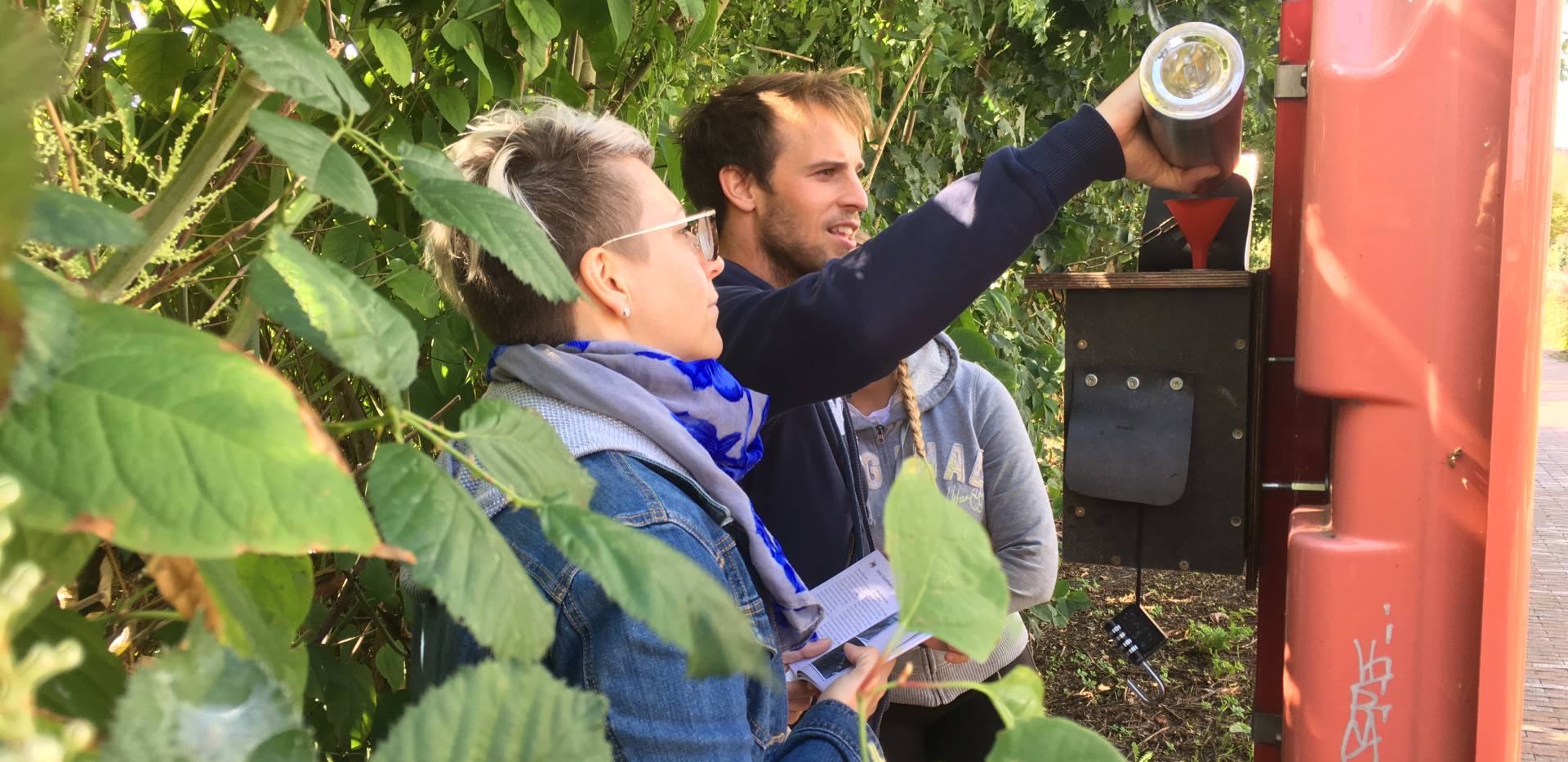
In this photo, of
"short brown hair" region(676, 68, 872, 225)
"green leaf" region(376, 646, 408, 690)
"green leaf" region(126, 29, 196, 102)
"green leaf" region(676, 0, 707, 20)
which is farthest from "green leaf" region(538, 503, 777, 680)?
"green leaf" region(376, 646, 408, 690)

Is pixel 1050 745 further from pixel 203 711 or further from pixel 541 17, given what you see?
pixel 541 17

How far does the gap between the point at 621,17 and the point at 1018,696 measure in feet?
5.81

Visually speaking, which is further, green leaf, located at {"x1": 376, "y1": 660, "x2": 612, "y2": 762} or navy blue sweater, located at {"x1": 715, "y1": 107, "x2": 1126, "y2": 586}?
navy blue sweater, located at {"x1": 715, "y1": 107, "x2": 1126, "y2": 586}

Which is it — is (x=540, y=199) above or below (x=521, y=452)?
above

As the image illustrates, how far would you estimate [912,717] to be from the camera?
8.48 feet

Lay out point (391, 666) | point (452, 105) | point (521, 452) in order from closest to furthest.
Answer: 1. point (521, 452)
2. point (452, 105)
3. point (391, 666)

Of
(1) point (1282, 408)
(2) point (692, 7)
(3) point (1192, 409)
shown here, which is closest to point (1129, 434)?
(3) point (1192, 409)

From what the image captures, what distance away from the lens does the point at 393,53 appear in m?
1.82

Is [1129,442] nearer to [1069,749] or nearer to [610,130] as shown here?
[610,130]

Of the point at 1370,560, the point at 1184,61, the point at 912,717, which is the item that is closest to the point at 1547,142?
the point at 1184,61

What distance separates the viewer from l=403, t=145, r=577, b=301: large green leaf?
571mm

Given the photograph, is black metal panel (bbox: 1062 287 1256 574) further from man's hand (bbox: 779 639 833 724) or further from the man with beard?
man's hand (bbox: 779 639 833 724)

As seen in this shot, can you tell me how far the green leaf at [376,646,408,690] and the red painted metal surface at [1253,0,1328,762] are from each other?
170 centimetres

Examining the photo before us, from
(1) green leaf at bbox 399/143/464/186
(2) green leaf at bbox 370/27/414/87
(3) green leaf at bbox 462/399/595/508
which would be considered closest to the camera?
(3) green leaf at bbox 462/399/595/508
